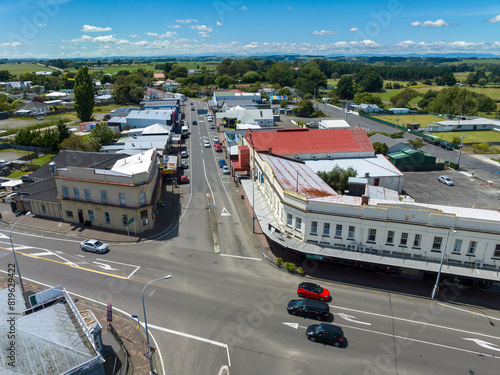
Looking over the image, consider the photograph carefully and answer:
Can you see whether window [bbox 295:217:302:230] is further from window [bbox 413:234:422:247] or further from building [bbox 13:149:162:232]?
building [bbox 13:149:162:232]

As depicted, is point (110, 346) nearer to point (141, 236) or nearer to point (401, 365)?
point (141, 236)

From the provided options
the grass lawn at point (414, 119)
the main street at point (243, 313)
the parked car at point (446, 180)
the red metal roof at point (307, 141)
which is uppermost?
the red metal roof at point (307, 141)

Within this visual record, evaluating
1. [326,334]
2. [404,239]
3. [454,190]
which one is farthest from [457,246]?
[454,190]

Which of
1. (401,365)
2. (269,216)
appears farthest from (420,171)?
(401,365)

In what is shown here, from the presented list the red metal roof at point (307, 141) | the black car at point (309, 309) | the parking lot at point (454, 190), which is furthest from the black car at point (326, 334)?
the parking lot at point (454, 190)

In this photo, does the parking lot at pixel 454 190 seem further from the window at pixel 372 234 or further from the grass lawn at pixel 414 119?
the grass lawn at pixel 414 119

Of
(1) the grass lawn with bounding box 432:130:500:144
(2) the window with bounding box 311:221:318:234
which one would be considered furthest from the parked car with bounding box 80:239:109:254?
(1) the grass lawn with bounding box 432:130:500:144

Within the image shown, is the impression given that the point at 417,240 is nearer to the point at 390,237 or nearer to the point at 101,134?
the point at 390,237
